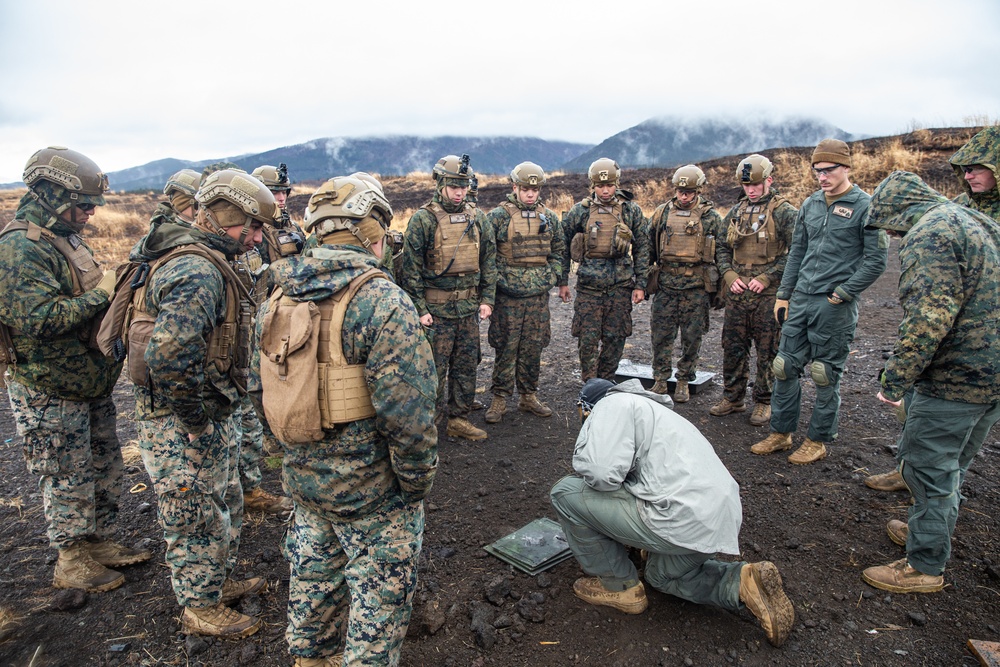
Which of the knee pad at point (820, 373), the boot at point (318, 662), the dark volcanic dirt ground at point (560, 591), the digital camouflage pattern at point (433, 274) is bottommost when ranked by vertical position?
the dark volcanic dirt ground at point (560, 591)

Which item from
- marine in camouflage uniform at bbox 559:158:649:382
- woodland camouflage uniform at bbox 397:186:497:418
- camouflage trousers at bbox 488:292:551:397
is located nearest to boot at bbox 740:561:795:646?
woodland camouflage uniform at bbox 397:186:497:418

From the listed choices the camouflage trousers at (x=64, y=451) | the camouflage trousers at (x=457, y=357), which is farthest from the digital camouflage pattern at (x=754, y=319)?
the camouflage trousers at (x=64, y=451)

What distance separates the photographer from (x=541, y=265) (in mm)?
5918

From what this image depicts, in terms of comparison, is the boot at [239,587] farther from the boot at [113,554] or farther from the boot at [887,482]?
the boot at [887,482]

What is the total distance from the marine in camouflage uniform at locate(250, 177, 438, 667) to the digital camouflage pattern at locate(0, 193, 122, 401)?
1497mm

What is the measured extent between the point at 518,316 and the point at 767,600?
→ 3560mm

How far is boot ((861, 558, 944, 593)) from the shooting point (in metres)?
3.19

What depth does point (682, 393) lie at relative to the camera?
6227 millimetres

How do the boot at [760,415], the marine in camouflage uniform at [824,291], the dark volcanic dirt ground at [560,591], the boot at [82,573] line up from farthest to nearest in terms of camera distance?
the boot at [760,415]
the marine in camouflage uniform at [824,291]
the boot at [82,573]
the dark volcanic dirt ground at [560,591]

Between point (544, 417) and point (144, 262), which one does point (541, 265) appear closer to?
point (544, 417)

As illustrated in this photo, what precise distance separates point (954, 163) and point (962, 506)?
7.48 feet

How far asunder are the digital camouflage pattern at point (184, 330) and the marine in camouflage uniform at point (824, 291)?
13.4ft

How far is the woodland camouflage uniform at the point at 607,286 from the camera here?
6.10 metres

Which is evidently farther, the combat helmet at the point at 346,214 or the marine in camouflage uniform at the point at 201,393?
the marine in camouflage uniform at the point at 201,393
